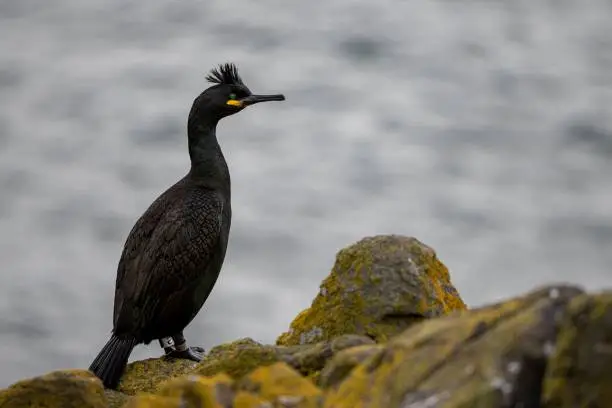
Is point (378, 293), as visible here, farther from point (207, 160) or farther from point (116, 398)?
point (207, 160)

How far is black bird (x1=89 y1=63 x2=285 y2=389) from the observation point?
993cm

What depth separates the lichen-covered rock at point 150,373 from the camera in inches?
339

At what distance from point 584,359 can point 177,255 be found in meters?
6.60

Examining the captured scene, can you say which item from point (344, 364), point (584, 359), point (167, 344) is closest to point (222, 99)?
point (167, 344)

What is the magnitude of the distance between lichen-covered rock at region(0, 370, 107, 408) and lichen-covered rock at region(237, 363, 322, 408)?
174 cm

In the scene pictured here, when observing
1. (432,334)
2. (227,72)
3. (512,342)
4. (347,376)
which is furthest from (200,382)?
(227,72)

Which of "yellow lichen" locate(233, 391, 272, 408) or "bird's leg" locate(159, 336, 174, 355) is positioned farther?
"bird's leg" locate(159, 336, 174, 355)

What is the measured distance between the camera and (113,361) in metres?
9.16

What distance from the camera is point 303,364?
5.94 metres

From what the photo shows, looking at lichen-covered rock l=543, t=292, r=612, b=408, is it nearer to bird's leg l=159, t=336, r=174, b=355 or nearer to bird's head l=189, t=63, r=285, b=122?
bird's leg l=159, t=336, r=174, b=355

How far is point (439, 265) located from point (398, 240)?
29cm

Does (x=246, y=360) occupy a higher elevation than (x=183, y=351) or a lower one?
lower

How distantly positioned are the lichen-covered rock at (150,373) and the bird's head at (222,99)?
252 centimetres

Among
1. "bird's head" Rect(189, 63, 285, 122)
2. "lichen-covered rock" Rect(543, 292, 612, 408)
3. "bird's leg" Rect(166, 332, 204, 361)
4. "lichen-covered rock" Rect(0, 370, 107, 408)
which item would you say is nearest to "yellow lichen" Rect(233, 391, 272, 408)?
"lichen-covered rock" Rect(543, 292, 612, 408)
